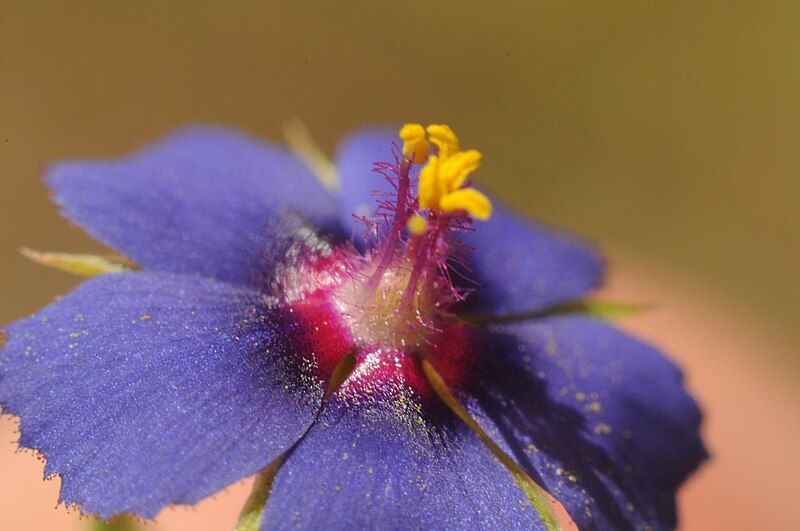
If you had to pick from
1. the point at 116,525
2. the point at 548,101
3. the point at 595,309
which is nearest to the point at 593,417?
the point at 595,309

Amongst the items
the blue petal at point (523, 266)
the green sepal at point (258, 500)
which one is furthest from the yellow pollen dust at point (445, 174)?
the green sepal at point (258, 500)

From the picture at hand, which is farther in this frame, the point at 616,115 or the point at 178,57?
the point at 616,115

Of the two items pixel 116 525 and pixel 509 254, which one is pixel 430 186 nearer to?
pixel 509 254

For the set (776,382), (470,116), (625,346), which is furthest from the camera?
(470,116)

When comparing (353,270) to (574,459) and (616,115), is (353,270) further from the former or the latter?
(616,115)

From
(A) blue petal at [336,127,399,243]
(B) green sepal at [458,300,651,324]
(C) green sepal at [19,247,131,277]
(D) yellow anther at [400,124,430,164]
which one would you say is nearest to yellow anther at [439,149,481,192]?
(D) yellow anther at [400,124,430,164]

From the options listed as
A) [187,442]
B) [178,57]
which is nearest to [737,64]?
[178,57]

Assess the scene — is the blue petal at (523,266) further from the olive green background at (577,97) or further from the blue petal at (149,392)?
the olive green background at (577,97)
